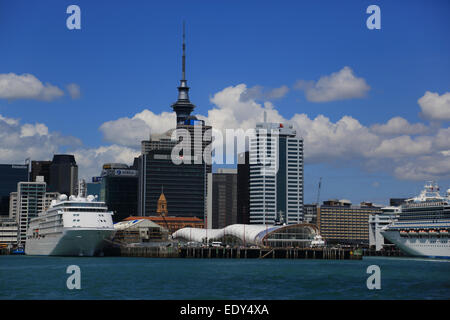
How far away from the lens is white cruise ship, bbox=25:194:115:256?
440ft

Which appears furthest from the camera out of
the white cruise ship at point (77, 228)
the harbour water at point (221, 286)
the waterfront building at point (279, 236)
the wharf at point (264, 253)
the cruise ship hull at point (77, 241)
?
the waterfront building at point (279, 236)

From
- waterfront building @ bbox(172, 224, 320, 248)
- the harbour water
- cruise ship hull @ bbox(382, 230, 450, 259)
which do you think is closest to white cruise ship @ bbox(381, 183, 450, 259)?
cruise ship hull @ bbox(382, 230, 450, 259)

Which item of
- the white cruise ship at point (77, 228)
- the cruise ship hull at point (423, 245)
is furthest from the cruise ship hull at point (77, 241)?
the cruise ship hull at point (423, 245)

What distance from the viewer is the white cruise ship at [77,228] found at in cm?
13400

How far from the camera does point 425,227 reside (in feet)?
486

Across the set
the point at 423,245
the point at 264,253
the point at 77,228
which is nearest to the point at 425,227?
the point at 423,245

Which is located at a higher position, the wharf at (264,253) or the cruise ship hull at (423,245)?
the cruise ship hull at (423,245)

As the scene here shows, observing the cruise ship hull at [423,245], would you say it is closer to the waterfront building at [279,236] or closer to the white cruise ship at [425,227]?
Answer: the white cruise ship at [425,227]

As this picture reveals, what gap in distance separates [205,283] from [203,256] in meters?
86.7

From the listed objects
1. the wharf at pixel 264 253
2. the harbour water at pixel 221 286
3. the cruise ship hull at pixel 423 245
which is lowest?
the harbour water at pixel 221 286

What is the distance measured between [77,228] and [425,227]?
7544 centimetres

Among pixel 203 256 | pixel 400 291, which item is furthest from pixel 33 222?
pixel 400 291
